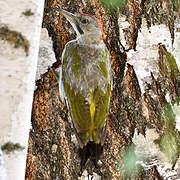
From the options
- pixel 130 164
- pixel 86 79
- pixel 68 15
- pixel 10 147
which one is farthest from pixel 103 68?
pixel 10 147

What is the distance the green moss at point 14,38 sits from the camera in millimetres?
897

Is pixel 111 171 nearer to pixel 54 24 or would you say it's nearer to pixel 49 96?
pixel 49 96

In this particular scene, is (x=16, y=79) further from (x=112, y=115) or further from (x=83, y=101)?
(x=112, y=115)

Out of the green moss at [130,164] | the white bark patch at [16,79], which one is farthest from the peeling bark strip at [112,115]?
the white bark patch at [16,79]

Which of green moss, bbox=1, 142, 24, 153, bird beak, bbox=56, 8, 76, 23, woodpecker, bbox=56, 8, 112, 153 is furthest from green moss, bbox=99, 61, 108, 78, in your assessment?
green moss, bbox=1, 142, 24, 153

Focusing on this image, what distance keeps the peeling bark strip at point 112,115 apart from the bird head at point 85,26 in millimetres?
29

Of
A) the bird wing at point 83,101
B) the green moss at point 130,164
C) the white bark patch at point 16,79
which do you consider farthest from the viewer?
the green moss at point 130,164

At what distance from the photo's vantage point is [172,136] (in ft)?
4.47

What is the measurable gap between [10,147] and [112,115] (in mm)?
466

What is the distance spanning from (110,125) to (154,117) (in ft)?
0.54

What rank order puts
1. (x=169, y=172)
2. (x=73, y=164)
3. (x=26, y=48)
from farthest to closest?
(x=169, y=172) → (x=73, y=164) → (x=26, y=48)

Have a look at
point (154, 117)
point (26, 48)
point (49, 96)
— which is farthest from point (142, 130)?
Answer: point (26, 48)

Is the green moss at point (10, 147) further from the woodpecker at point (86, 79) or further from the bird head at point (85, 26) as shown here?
the bird head at point (85, 26)

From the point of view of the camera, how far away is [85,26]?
4.22 feet
